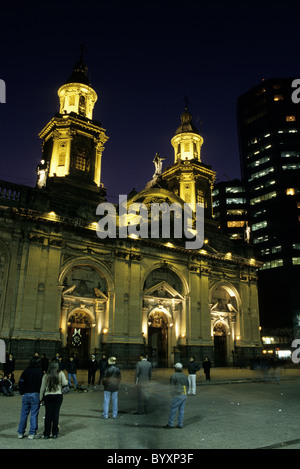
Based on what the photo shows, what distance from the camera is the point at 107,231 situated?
33250 mm

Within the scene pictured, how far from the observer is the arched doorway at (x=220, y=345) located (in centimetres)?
3938

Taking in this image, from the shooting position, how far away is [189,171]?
46.0 metres

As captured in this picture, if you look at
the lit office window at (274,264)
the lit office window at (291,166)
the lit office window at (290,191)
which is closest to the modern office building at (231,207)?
the lit office window at (274,264)

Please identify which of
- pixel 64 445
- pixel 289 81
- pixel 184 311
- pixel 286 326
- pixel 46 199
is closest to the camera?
pixel 64 445

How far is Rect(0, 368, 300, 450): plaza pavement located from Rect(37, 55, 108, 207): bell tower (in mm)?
22927

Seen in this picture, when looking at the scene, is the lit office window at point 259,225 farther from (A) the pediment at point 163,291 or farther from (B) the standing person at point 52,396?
(B) the standing person at point 52,396

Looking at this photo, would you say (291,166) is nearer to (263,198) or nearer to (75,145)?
(263,198)

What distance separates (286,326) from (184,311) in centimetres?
4046

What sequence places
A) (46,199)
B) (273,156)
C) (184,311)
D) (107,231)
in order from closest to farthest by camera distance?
(46,199), (107,231), (184,311), (273,156)

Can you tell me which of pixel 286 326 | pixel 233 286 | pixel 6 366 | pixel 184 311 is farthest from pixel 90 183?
pixel 286 326

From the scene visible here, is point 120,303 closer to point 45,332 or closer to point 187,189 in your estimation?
point 45,332

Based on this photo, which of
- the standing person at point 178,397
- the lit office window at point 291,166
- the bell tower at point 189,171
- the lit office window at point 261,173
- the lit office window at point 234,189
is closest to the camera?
the standing person at point 178,397

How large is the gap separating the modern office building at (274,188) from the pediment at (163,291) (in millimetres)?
40696

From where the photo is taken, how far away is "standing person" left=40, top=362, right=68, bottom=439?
8.49m
